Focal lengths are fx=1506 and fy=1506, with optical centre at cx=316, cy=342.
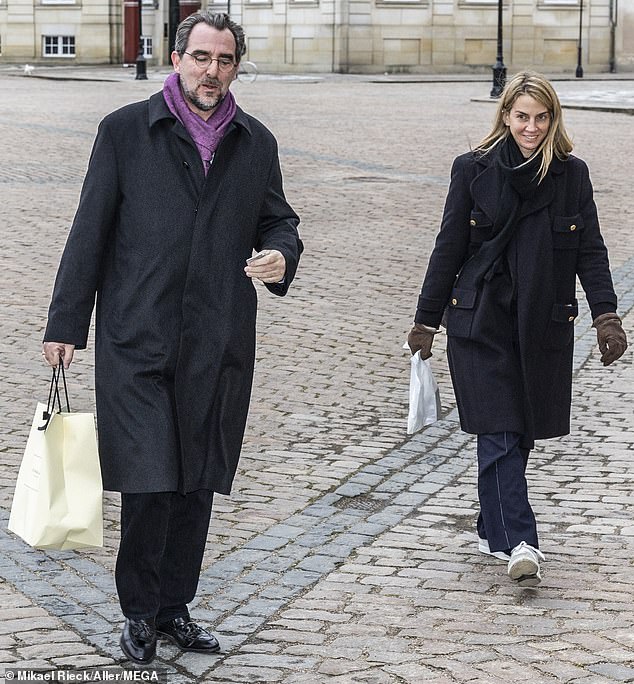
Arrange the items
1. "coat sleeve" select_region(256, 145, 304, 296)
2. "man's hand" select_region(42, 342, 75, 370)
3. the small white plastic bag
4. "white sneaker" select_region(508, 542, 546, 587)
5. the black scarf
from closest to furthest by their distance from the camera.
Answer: "man's hand" select_region(42, 342, 75, 370), "coat sleeve" select_region(256, 145, 304, 296), "white sneaker" select_region(508, 542, 546, 587), the black scarf, the small white plastic bag

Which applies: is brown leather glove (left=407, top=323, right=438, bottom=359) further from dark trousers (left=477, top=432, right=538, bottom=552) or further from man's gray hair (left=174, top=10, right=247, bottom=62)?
man's gray hair (left=174, top=10, right=247, bottom=62)

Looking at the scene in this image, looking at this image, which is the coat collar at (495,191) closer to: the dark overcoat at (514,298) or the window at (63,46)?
the dark overcoat at (514,298)

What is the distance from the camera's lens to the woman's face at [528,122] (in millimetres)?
5137

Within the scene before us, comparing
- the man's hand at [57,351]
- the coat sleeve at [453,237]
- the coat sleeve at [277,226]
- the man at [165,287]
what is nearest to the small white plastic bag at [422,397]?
the coat sleeve at [453,237]

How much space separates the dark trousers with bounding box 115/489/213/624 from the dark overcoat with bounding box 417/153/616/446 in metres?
1.21

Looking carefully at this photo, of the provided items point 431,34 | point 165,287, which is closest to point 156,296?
point 165,287

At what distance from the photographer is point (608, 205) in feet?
50.6

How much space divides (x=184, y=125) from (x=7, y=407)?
3.68 m

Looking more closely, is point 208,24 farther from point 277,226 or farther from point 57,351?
point 57,351

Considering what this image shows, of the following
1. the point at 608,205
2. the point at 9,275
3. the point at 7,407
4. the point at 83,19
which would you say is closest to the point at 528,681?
the point at 7,407

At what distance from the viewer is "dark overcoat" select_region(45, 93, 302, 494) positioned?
428 centimetres

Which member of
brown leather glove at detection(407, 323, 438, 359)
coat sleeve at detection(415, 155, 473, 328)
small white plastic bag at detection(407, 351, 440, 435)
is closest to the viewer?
coat sleeve at detection(415, 155, 473, 328)

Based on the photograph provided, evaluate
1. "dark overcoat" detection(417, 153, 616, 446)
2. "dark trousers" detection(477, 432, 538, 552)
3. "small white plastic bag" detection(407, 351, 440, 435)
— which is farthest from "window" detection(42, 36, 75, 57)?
"dark trousers" detection(477, 432, 538, 552)

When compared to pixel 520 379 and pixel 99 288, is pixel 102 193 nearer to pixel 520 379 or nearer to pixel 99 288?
pixel 99 288
